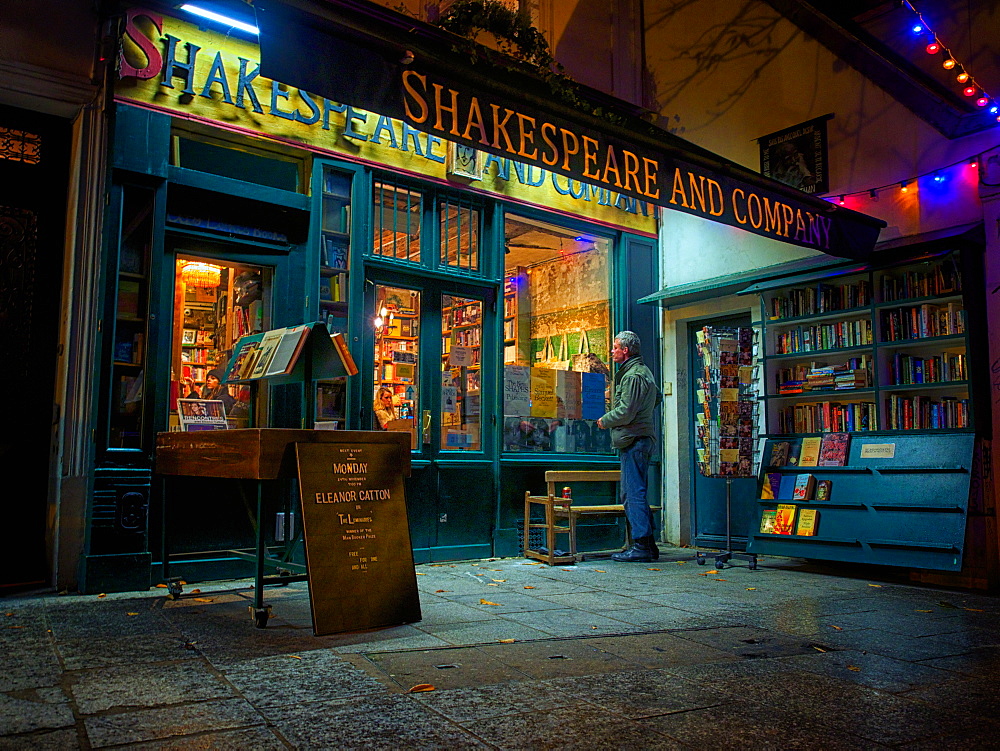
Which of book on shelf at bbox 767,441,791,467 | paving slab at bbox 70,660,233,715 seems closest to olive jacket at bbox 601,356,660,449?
book on shelf at bbox 767,441,791,467

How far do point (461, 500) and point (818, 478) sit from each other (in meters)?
3.33

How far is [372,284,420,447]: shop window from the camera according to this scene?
7.17 metres

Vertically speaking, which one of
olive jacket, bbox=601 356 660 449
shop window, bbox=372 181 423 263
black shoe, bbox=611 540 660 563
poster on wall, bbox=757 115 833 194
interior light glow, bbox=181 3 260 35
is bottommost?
black shoe, bbox=611 540 660 563

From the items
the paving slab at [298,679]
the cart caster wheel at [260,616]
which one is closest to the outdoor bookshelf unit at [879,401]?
the cart caster wheel at [260,616]

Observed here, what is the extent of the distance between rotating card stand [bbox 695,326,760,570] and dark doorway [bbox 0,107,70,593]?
17.7ft

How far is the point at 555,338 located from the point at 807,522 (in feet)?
10.5

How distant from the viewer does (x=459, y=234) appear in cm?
778

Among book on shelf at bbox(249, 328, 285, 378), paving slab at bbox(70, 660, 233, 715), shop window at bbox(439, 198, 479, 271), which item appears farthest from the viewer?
shop window at bbox(439, 198, 479, 271)

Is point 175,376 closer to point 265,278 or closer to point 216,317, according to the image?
point 216,317

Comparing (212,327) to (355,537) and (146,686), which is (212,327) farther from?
(146,686)

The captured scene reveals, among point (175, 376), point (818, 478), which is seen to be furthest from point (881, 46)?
point (175, 376)

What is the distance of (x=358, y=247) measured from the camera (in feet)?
22.7

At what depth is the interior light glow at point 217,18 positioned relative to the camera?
19.9 feet

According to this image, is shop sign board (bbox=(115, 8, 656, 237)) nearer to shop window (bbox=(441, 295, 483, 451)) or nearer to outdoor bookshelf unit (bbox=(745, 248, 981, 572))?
shop window (bbox=(441, 295, 483, 451))
